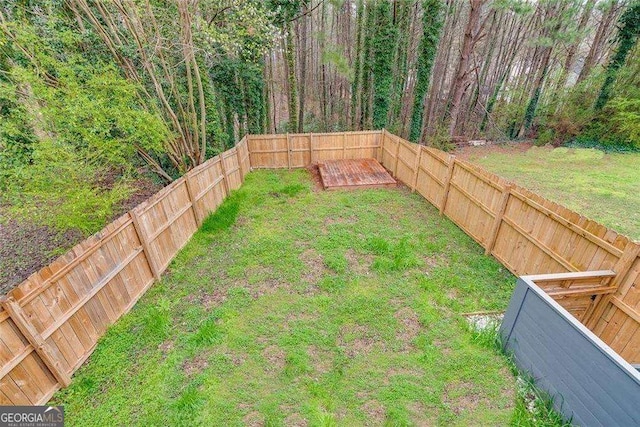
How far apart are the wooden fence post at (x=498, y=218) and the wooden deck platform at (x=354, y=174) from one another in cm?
418

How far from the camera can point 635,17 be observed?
12.5m

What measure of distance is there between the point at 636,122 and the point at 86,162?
66.5 feet

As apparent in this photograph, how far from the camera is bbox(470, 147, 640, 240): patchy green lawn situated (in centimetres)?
813

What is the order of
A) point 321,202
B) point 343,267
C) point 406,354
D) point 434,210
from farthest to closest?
point 321,202, point 434,210, point 343,267, point 406,354

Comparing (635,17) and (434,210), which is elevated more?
(635,17)

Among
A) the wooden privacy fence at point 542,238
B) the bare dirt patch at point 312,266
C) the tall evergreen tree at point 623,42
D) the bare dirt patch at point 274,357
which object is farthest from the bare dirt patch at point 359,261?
the tall evergreen tree at point 623,42

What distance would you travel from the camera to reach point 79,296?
3832 millimetres

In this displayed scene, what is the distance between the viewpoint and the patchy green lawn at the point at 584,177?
813 centimetres

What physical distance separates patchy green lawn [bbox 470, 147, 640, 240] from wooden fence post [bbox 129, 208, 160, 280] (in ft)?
34.7

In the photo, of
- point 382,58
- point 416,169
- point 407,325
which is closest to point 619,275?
point 407,325

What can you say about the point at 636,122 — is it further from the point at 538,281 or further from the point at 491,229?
the point at 538,281

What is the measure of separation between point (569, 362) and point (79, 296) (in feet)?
19.3

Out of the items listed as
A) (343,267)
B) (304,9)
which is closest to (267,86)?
(304,9)

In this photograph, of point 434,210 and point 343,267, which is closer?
point 343,267
